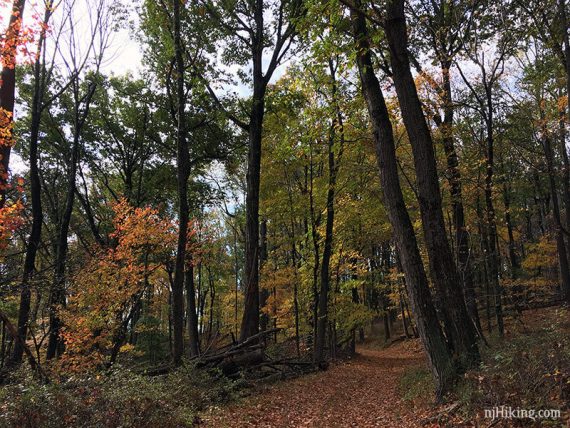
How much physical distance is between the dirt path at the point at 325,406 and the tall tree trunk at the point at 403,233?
1.07m

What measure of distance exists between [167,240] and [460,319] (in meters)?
12.3

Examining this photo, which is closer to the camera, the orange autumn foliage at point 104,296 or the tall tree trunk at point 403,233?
the tall tree trunk at point 403,233

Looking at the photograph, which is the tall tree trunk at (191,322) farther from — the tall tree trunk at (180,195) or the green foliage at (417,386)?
the green foliage at (417,386)

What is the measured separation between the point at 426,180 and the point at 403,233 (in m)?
1.14

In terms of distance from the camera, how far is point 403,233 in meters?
7.27

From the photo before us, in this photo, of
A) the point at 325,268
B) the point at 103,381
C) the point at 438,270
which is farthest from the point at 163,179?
the point at 438,270

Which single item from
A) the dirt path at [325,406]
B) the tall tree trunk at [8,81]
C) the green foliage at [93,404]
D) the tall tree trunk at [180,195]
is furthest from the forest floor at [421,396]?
the tall tree trunk at [8,81]

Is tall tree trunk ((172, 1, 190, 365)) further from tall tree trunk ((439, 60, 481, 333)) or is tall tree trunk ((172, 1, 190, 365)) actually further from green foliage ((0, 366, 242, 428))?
tall tree trunk ((439, 60, 481, 333))

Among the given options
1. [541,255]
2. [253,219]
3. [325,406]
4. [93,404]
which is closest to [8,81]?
[253,219]

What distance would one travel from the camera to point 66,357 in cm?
1278

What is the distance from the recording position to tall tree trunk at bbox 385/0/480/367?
23.6 feet

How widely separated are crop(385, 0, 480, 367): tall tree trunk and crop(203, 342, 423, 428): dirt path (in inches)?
85.0

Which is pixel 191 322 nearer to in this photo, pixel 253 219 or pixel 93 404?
pixel 253 219

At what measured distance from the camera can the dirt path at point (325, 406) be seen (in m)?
7.36
